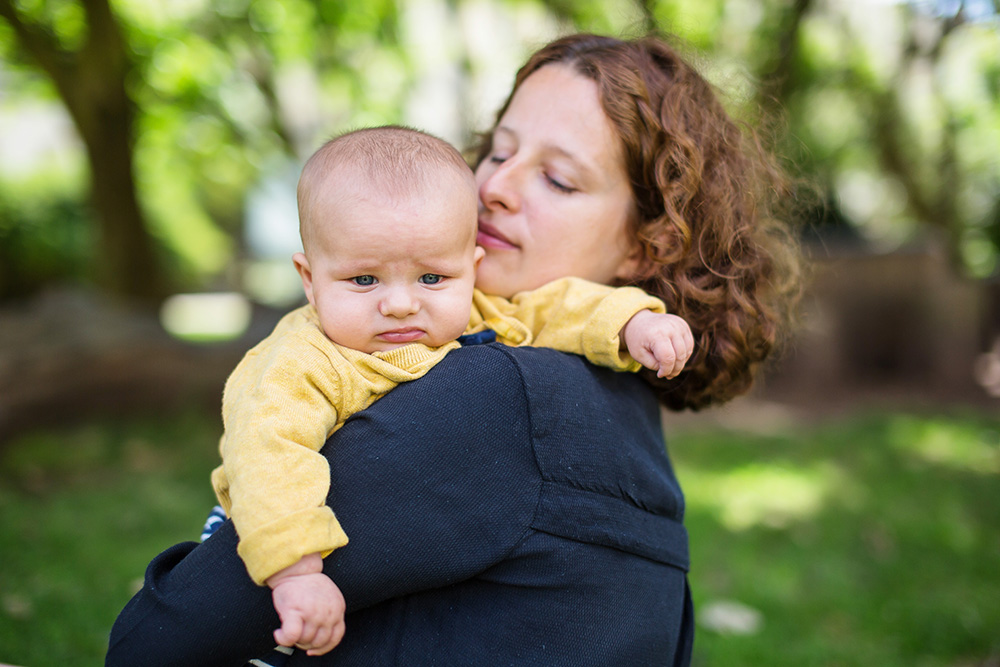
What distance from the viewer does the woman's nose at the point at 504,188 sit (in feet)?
5.89

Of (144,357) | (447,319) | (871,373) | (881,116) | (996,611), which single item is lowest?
(871,373)

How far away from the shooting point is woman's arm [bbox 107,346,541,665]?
1176mm

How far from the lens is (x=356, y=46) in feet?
27.2

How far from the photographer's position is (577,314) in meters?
1.65

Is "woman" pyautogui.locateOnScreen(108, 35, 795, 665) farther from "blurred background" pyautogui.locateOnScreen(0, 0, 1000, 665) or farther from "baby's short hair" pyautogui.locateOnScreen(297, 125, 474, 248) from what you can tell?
"blurred background" pyautogui.locateOnScreen(0, 0, 1000, 665)

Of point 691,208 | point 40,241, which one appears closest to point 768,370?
point 691,208

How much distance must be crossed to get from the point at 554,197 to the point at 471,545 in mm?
886

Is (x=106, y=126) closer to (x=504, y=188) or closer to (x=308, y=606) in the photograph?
(x=504, y=188)

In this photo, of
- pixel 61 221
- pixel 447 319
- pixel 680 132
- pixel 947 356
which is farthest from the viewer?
pixel 61 221

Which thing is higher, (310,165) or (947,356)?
(310,165)

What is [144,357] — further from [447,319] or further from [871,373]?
[871,373]

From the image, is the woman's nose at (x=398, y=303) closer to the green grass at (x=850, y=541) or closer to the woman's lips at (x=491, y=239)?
the woman's lips at (x=491, y=239)

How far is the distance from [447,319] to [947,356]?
25.0 ft

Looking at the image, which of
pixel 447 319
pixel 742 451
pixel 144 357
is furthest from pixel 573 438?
pixel 144 357
